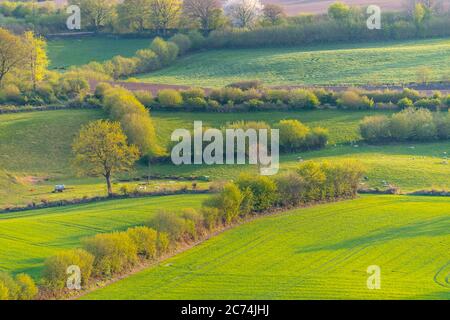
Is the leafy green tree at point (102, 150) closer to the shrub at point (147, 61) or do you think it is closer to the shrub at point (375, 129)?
the shrub at point (375, 129)

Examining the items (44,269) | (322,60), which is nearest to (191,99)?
(322,60)

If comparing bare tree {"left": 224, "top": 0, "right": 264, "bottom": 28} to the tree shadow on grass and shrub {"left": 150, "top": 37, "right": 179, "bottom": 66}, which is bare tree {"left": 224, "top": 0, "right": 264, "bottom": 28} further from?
the tree shadow on grass

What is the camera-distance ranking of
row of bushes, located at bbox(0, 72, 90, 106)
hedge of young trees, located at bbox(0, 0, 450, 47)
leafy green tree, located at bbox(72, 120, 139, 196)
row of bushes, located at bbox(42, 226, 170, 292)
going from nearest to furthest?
1. row of bushes, located at bbox(42, 226, 170, 292)
2. leafy green tree, located at bbox(72, 120, 139, 196)
3. row of bushes, located at bbox(0, 72, 90, 106)
4. hedge of young trees, located at bbox(0, 0, 450, 47)

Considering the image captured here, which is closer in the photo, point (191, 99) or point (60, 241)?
point (60, 241)

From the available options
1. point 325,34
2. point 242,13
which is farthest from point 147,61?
point 325,34

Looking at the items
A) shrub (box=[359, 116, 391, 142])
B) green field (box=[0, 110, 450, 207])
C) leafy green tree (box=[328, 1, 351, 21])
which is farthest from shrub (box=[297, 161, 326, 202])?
leafy green tree (box=[328, 1, 351, 21])

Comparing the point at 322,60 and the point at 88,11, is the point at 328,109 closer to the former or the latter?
the point at 322,60

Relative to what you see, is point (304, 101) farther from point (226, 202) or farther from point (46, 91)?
point (226, 202)
